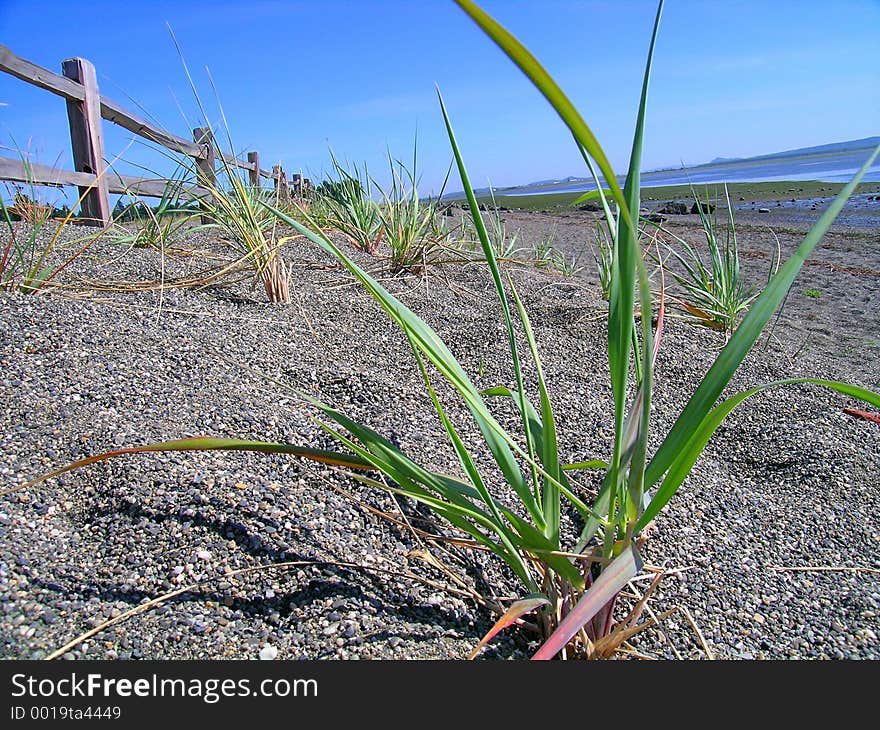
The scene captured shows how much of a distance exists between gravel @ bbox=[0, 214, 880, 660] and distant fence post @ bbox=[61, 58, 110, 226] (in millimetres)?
1927

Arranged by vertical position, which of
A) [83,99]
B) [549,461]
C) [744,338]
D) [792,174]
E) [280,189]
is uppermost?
[792,174]

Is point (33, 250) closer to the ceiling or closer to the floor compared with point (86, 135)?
closer to the floor

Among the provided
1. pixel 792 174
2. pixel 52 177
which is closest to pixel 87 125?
pixel 52 177

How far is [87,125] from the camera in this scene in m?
3.53

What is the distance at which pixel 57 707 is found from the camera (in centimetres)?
65

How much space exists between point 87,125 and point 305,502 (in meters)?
3.47

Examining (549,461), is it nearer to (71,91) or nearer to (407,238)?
(407,238)

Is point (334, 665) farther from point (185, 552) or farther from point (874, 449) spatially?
point (874, 449)

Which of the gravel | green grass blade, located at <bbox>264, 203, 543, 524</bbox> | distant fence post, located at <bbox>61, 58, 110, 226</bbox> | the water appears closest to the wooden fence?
distant fence post, located at <bbox>61, 58, 110, 226</bbox>

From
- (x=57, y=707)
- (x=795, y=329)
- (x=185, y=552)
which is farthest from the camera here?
(x=795, y=329)

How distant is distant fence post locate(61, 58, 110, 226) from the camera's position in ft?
11.4

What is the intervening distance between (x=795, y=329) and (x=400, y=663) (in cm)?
266

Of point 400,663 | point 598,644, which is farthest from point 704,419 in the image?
point 400,663

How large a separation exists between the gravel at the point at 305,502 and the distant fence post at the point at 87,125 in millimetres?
1927
